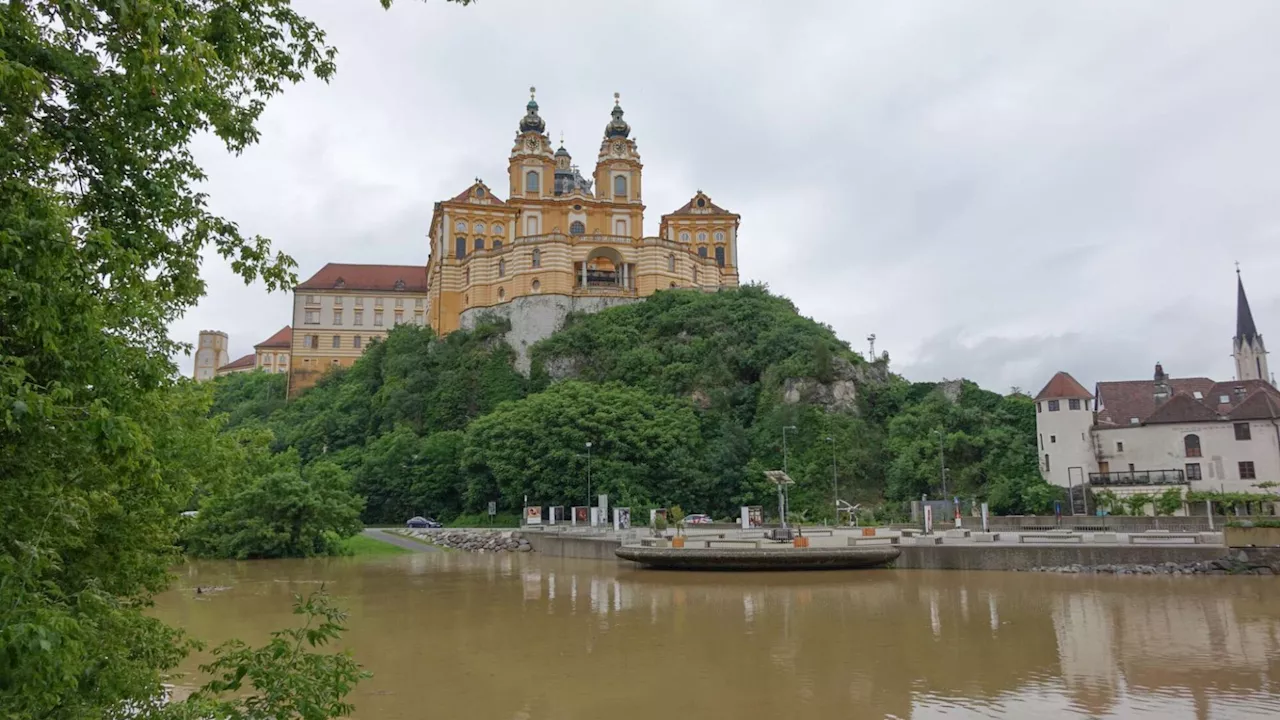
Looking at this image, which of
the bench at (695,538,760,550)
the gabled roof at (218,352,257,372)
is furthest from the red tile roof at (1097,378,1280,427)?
the gabled roof at (218,352,257,372)

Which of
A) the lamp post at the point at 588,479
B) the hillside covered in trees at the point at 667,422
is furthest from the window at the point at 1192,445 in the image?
the lamp post at the point at 588,479

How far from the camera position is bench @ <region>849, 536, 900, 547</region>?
30.3m

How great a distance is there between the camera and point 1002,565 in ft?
92.7

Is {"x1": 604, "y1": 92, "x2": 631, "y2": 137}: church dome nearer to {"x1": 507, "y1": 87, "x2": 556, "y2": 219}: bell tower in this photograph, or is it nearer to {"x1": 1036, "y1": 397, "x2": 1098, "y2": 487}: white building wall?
{"x1": 507, "y1": 87, "x2": 556, "y2": 219}: bell tower

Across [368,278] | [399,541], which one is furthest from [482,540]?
[368,278]

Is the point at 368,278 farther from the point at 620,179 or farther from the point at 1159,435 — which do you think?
the point at 1159,435

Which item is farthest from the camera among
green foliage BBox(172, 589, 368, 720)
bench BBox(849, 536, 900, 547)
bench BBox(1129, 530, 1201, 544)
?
bench BBox(849, 536, 900, 547)

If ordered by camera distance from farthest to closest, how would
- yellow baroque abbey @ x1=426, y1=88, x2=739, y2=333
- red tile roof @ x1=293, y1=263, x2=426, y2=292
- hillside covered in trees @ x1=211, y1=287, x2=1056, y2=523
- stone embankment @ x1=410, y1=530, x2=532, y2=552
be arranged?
red tile roof @ x1=293, y1=263, x2=426, y2=292 < yellow baroque abbey @ x1=426, y1=88, x2=739, y2=333 < hillside covered in trees @ x1=211, y1=287, x2=1056, y2=523 < stone embankment @ x1=410, y1=530, x2=532, y2=552

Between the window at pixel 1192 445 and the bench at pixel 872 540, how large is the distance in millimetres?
17303

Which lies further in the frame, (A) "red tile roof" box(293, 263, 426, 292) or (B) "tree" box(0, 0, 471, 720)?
(A) "red tile roof" box(293, 263, 426, 292)

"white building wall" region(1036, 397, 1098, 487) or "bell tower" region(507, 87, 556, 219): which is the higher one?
"bell tower" region(507, 87, 556, 219)

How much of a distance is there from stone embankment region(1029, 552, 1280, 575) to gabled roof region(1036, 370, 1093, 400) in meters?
15.2

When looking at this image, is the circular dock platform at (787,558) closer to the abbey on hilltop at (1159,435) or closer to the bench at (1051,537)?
the bench at (1051,537)

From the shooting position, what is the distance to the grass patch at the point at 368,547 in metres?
37.0
